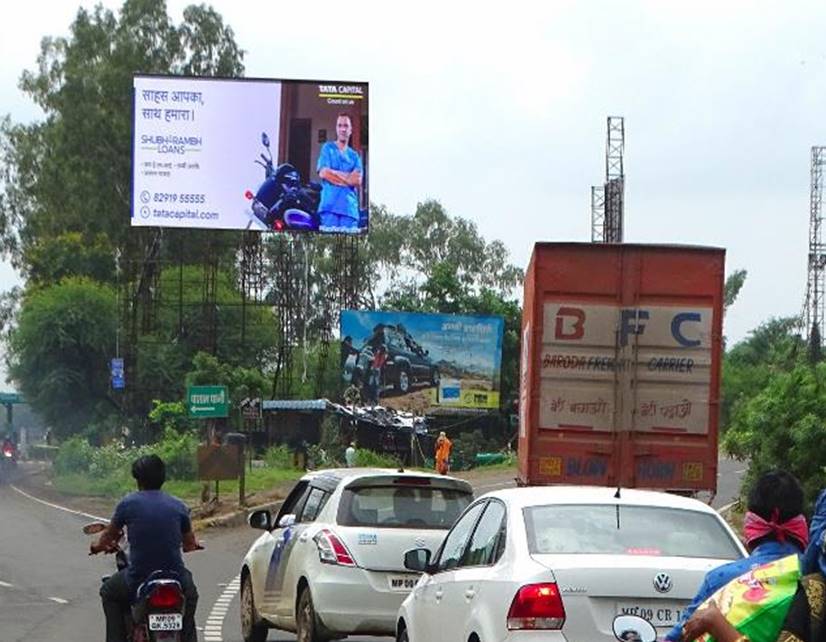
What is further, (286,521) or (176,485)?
(176,485)

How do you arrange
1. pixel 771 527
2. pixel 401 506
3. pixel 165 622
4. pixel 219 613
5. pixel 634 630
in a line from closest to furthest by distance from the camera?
1. pixel 771 527
2. pixel 634 630
3. pixel 165 622
4. pixel 401 506
5. pixel 219 613

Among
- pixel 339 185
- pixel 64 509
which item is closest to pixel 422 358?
pixel 339 185

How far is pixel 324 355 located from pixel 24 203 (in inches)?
677

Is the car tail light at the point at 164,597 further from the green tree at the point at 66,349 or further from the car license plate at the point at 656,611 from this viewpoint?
the green tree at the point at 66,349

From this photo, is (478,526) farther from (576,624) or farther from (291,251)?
(291,251)

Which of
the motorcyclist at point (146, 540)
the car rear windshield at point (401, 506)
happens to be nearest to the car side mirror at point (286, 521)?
the car rear windshield at point (401, 506)

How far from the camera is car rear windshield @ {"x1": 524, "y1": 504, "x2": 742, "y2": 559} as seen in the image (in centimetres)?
891

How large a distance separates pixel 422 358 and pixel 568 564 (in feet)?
171

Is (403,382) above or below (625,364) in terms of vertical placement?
below

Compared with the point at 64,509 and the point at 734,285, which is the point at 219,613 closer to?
the point at 64,509

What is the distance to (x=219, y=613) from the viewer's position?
60.2 ft

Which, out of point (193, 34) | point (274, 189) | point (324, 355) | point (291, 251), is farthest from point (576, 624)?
point (291, 251)

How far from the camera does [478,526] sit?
32.6ft

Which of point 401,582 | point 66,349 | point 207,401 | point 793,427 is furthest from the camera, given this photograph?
point 66,349
